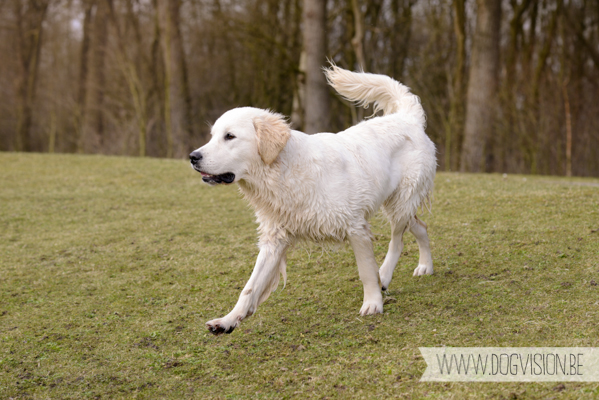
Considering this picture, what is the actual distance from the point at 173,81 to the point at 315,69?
635cm

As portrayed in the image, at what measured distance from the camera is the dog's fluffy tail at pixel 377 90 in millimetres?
5562

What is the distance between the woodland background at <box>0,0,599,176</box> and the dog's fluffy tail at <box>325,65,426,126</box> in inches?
409

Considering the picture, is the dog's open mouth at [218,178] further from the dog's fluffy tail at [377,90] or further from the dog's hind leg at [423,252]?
the dog's hind leg at [423,252]

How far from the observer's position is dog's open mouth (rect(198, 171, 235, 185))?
4.29 m

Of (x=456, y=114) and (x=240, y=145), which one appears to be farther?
(x=456, y=114)

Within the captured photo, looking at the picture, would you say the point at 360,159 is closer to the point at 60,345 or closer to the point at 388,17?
the point at 60,345

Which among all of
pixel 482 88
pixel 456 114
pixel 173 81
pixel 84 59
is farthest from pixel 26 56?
pixel 482 88

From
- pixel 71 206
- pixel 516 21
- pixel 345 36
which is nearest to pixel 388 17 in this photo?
pixel 345 36

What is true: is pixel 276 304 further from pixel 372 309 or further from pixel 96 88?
pixel 96 88

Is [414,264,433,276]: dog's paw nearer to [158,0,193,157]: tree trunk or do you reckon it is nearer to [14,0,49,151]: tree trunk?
[158,0,193,157]: tree trunk

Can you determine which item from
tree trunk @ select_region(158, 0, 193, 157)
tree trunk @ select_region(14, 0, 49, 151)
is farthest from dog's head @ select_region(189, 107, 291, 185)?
tree trunk @ select_region(14, 0, 49, 151)

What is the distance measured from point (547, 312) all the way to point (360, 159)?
5.73ft

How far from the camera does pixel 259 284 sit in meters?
4.27

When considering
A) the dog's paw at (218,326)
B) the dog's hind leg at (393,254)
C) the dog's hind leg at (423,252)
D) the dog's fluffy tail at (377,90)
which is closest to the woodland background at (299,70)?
the dog's fluffy tail at (377,90)
